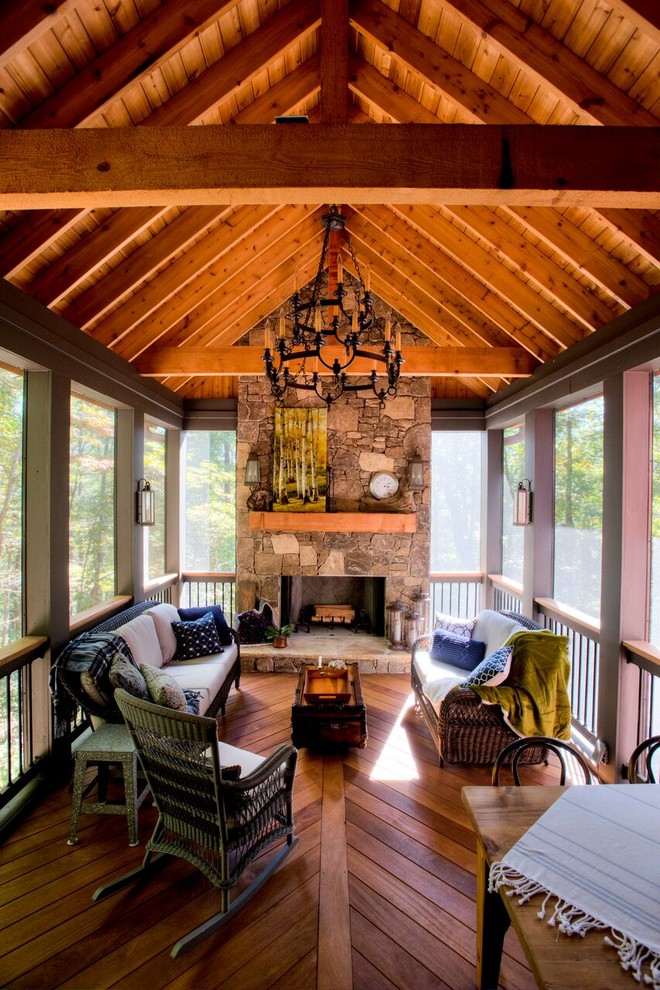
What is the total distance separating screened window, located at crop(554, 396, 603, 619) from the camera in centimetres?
396

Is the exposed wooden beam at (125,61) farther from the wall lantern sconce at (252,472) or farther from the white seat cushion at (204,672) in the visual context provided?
the wall lantern sconce at (252,472)

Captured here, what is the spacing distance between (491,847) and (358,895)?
1.18m

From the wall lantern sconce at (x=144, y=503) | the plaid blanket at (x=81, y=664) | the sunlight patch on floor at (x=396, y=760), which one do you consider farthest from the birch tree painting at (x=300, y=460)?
the plaid blanket at (x=81, y=664)

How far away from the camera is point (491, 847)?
1534 mm

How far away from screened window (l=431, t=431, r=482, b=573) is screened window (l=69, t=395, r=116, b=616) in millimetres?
3913

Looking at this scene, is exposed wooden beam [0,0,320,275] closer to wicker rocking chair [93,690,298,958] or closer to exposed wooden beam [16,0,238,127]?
exposed wooden beam [16,0,238,127]

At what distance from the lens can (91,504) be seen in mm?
4297

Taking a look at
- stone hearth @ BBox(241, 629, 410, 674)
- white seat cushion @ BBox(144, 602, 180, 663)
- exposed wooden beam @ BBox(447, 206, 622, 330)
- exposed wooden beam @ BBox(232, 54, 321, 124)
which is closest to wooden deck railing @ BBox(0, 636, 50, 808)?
white seat cushion @ BBox(144, 602, 180, 663)

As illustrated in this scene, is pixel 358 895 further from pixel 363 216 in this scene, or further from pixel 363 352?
pixel 363 216

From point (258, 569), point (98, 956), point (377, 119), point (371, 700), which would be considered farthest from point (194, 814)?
point (377, 119)

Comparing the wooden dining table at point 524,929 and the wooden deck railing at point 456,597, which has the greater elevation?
the wooden dining table at point 524,929

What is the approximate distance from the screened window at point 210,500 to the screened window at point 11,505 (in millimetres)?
3100

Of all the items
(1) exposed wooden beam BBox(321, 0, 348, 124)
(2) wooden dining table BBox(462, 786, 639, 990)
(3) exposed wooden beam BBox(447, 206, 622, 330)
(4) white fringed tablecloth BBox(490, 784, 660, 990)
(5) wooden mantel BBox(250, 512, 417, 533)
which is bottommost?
(2) wooden dining table BBox(462, 786, 639, 990)

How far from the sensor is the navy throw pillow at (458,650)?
4.11 meters
